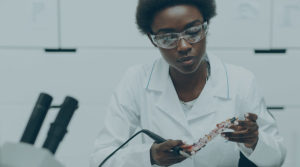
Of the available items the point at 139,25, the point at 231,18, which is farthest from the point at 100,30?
the point at 231,18

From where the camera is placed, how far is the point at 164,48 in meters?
0.89

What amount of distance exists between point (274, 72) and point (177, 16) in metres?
0.84

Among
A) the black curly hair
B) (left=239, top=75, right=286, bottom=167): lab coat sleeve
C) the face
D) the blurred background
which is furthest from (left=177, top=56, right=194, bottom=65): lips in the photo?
the blurred background

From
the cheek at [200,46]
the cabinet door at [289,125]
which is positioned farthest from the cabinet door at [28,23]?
Result: the cabinet door at [289,125]

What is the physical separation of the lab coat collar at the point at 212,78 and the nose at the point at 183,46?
0.20 metres

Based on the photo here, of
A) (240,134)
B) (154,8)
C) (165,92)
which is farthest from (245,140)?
(154,8)

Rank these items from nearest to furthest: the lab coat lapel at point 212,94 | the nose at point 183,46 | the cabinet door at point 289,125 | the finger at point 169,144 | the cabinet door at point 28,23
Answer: the finger at point 169,144 < the nose at point 183,46 < the lab coat lapel at point 212,94 < the cabinet door at point 28,23 < the cabinet door at point 289,125

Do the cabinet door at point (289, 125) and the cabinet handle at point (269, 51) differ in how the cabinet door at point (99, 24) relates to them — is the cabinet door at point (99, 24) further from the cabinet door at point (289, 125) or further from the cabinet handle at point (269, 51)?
the cabinet door at point (289, 125)

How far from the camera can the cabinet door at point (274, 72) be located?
4.83 ft

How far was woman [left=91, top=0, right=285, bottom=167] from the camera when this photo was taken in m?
0.85

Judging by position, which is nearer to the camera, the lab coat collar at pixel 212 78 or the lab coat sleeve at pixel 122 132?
the lab coat sleeve at pixel 122 132

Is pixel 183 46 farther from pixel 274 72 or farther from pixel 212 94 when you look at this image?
pixel 274 72

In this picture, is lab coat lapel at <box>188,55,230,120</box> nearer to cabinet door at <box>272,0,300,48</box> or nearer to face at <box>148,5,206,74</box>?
face at <box>148,5,206,74</box>

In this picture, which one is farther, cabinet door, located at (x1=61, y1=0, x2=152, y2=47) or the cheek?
cabinet door, located at (x1=61, y1=0, x2=152, y2=47)
